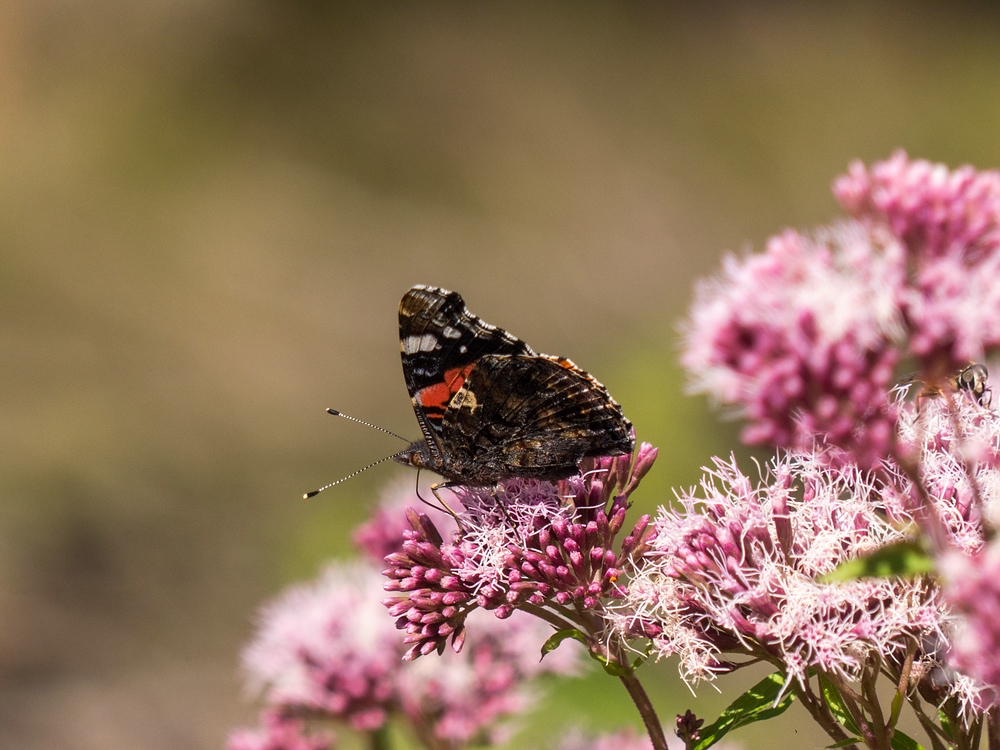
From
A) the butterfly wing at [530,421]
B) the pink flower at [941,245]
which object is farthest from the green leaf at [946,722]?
the butterfly wing at [530,421]

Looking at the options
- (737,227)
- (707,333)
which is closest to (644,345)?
(737,227)

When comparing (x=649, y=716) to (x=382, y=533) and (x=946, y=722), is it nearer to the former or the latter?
(x=946, y=722)

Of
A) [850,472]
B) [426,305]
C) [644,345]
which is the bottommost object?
[850,472]

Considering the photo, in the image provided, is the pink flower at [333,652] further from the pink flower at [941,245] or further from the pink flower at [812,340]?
the pink flower at [941,245]

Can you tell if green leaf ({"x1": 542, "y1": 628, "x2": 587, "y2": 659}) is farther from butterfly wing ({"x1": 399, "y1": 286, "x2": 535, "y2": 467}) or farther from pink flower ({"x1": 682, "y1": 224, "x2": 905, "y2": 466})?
butterfly wing ({"x1": 399, "y1": 286, "x2": 535, "y2": 467})

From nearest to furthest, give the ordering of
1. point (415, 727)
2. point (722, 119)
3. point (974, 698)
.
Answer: point (974, 698)
point (415, 727)
point (722, 119)

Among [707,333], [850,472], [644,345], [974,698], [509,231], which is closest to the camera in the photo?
[707,333]

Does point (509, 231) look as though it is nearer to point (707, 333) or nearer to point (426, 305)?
point (426, 305)
